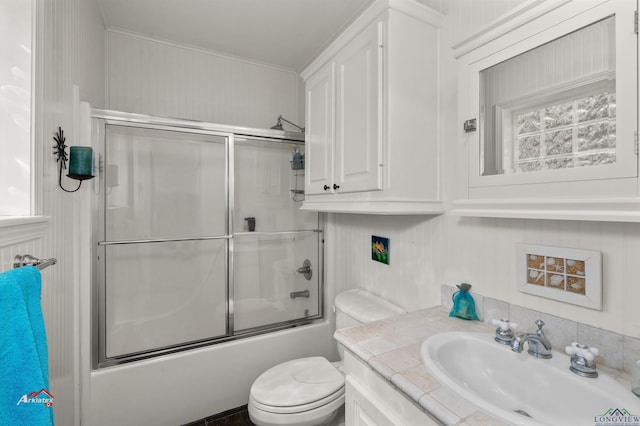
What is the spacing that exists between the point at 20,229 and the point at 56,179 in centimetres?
47

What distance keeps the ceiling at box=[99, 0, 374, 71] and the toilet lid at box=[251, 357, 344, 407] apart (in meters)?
2.07

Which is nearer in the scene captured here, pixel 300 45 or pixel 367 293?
pixel 367 293

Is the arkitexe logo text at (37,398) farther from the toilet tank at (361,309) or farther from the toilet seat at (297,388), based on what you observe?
the toilet tank at (361,309)

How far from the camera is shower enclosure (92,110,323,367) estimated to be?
1.67 metres

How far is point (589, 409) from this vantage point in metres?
0.69

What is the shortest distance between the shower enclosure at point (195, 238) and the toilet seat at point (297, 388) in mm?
521

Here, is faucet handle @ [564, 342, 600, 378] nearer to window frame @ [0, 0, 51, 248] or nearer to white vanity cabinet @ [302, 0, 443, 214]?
white vanity cabinet @ [302, 0, 443, 214]

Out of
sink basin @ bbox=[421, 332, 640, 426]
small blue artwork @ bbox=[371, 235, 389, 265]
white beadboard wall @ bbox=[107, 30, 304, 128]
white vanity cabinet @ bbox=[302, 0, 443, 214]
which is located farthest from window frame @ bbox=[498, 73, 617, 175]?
white beadboard wall @ bbox=[107, 30, 304, 128]

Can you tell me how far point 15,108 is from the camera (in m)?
0.82

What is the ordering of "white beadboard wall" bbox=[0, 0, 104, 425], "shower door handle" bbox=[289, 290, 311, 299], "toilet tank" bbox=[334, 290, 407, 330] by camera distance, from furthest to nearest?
"shower door handle" bbox=[289, 290, 311, 299], "toilet tank" bbox=[334, 290, 407, 330], "white beadboard wall" bbox=[0, 0, 104, 425]

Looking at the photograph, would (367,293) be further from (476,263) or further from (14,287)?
(14,287)

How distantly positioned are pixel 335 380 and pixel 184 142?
169 centimetres

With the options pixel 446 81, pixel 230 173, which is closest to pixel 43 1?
pixel 230 173

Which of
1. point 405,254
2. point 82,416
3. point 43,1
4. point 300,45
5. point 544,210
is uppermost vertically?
point 300,45
